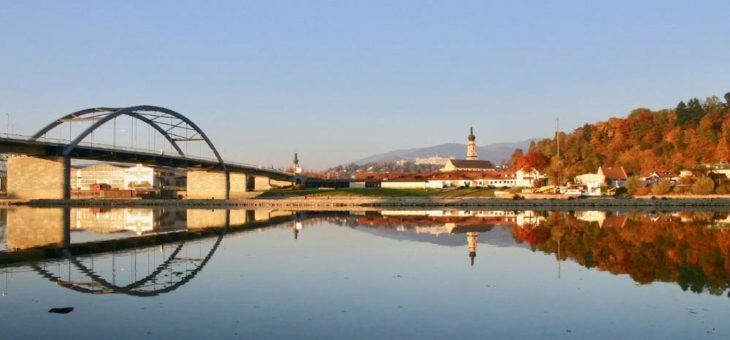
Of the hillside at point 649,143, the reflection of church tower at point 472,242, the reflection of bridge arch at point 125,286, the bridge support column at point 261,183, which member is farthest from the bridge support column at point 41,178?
the hillside at point 649,143

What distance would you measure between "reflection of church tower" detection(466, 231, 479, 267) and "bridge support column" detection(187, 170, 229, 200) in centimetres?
6724

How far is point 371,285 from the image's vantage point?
18.2 meters

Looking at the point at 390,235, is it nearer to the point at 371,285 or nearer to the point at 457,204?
the point at 371,285

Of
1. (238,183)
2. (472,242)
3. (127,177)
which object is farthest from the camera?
(127,177)

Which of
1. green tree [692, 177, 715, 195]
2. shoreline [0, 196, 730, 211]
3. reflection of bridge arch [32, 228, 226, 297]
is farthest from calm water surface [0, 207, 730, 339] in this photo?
green tree [692, 177, 715, 195]

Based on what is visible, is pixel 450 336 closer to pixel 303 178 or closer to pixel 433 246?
pixel 433 246

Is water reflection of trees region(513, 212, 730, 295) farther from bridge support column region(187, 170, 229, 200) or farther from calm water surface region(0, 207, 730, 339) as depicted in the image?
bridge support column region(187, 170, 229, 200)

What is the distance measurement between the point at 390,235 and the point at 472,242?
5.74 m

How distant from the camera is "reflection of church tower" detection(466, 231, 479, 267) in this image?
2565 centimetres

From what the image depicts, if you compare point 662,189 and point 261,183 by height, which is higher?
point 261,183

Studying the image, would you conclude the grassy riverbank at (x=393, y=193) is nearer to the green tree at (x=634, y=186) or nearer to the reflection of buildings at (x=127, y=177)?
the green tree at (x=634, y=186)

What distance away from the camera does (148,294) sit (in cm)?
1714

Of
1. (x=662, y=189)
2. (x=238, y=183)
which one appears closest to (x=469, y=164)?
(x=238, y=183)

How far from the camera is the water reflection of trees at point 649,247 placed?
1981cm
